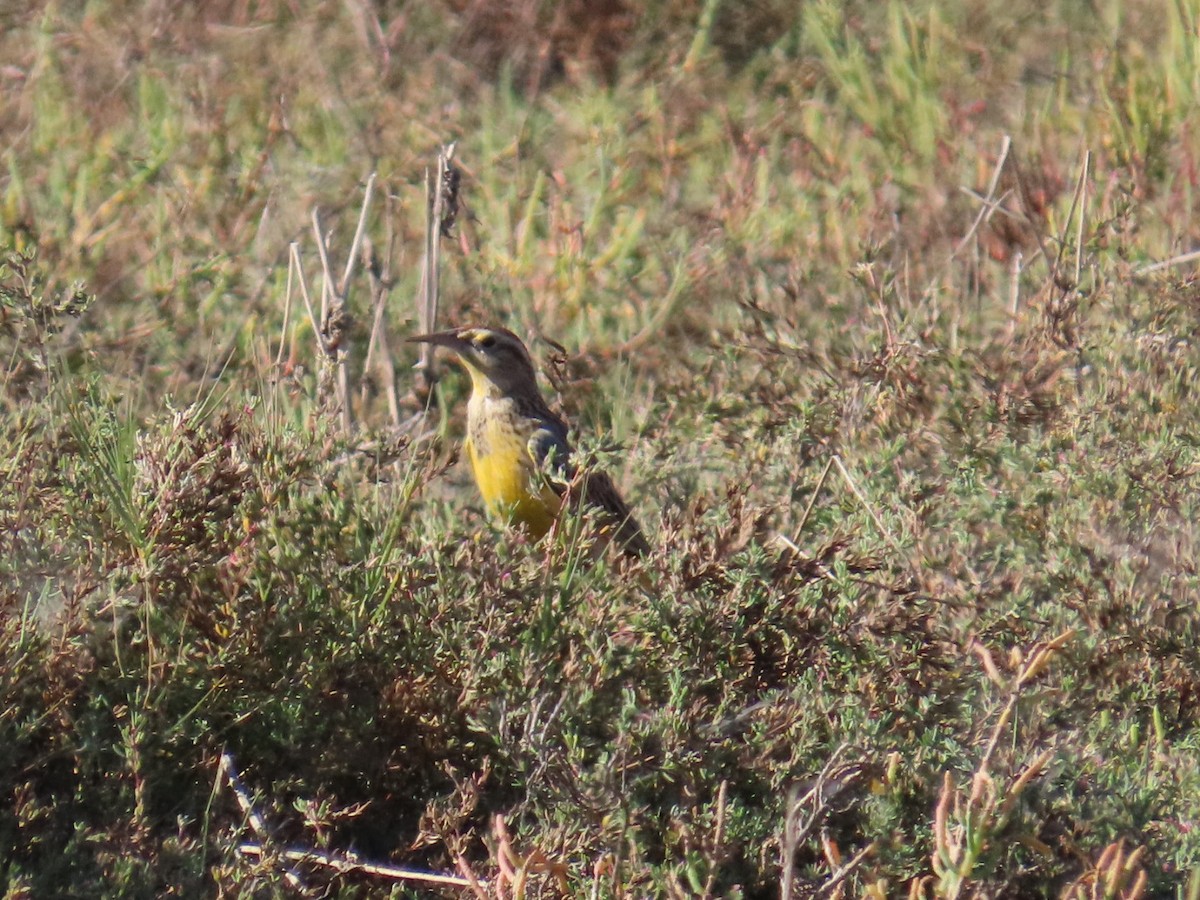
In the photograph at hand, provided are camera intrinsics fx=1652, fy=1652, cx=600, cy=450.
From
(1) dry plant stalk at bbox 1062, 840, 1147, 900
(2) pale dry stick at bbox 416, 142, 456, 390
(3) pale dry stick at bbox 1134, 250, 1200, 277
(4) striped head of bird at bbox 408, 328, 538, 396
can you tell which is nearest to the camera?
(1) dry plant stalk at bbox 1062, 840, 1147, 900

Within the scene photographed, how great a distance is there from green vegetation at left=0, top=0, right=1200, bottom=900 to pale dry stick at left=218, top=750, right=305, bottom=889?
47mm

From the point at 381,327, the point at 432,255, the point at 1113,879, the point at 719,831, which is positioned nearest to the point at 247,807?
the point at 719,831

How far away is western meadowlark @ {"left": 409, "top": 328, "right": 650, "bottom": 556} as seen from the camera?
538cm

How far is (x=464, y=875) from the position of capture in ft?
11.4

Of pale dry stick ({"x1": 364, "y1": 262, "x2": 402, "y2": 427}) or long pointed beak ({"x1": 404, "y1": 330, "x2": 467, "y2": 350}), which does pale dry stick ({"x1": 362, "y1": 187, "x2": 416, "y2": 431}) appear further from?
long pointed beak ({"x1": 404, "y1": 330, "x2": 467, "y2": 350})

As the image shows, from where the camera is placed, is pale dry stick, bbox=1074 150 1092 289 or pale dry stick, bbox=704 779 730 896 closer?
pale dry stick, bbox=704 779 730 896

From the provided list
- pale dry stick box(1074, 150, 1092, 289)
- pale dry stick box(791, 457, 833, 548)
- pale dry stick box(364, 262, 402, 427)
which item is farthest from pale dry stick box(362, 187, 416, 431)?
pale dry stick box(1074, 150, 1092, 289)

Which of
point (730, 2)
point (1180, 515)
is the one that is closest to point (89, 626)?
point (1180, 515)

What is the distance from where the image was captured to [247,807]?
3.60 meters

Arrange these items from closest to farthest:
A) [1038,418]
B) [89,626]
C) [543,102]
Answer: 1. [89,626]
2. [1038,418]
3. [543,102]

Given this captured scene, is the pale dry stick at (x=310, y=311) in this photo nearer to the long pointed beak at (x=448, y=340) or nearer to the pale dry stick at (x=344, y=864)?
the long pointed beak at (x=448, y=340)

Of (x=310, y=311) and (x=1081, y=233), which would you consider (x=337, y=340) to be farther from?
(x=1081, y=233)

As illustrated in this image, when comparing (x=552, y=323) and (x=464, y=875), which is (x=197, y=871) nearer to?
(x=464, y=875)

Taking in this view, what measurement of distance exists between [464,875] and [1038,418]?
233 cm
